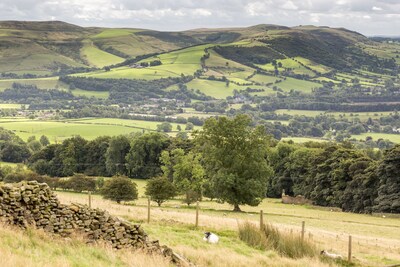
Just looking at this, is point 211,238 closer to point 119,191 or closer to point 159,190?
point 159,190

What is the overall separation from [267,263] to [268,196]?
3312 inches

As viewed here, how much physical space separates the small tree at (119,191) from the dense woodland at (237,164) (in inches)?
357

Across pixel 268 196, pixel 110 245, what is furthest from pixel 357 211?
pixel 110 245

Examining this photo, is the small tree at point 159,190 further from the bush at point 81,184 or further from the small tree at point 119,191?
the bush at point 81,184

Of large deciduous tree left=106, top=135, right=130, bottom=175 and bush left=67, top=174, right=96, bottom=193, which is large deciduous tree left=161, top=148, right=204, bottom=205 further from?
large deciduous tree left=106, top=135, right=130, bottom=175

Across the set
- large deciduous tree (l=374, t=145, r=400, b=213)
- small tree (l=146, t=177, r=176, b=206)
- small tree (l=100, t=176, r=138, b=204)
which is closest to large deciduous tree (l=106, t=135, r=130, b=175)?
small tree (l=100, t=176, r=138, b=204)

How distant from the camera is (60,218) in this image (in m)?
19.7

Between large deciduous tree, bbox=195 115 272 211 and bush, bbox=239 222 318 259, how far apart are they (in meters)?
31.7

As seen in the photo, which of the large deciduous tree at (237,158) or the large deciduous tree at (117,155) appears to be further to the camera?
the large deciduous tree at (117,155)

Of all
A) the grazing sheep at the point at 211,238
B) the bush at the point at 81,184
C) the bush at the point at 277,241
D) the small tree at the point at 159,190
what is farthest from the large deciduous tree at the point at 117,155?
the grazing sheep at the point at 211,238

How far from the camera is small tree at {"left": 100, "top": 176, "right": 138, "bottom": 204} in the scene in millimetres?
62031

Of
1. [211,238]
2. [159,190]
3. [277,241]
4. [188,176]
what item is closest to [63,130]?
[188,176]

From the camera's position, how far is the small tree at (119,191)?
62.0 meters

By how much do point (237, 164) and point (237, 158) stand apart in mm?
651
